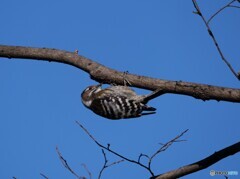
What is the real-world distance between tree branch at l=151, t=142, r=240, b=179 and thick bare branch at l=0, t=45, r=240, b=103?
597 mm

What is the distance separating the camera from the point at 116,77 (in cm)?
580

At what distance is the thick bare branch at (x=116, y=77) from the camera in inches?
188

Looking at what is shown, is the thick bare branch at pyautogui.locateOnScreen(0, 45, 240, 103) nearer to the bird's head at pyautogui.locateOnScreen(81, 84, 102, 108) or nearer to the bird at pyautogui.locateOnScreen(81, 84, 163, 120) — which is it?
the bird at pyautogui.locateOnScreen(81, 84, 163, 120)

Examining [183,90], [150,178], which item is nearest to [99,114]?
[183,90]

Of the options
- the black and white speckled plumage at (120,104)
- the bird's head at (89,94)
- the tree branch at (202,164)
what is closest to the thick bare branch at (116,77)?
the tree branch at (202,164)

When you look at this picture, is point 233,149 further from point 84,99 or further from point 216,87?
point 84,99

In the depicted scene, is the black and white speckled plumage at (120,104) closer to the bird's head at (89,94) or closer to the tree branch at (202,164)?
the bird's head at (89,94)

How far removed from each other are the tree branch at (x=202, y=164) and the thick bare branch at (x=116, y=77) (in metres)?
0.60

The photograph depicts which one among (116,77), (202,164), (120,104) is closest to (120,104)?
(120,104)

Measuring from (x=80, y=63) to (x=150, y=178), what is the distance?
225 centimetres

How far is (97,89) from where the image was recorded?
7.18m

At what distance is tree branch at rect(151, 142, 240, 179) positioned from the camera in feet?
14.0

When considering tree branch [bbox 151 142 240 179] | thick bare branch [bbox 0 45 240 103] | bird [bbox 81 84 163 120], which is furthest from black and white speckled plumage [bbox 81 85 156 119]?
tree branch [bbox 151 142 240 179]

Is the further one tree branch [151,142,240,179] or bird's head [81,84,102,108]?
bird's head [81,84,102,108]
